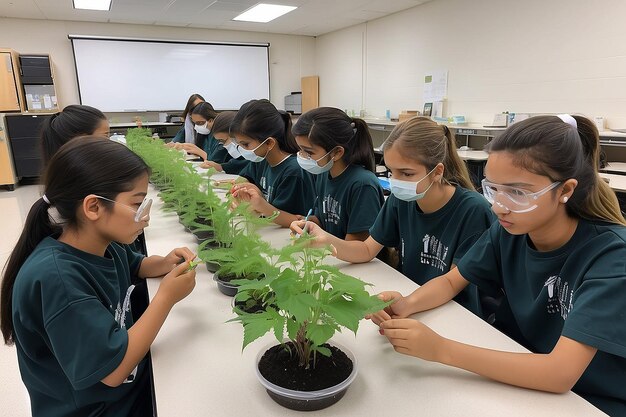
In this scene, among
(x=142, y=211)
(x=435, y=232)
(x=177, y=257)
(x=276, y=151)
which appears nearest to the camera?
(x=142, y=211)

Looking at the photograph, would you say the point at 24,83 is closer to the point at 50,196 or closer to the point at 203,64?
the point at 203,64

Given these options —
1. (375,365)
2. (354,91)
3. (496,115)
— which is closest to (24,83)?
(354,91)

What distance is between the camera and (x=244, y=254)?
1188mm

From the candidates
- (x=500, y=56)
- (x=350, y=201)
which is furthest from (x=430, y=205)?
(x=500, y=56)

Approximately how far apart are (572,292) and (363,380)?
0.59 m

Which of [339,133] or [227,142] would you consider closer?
[339,133]

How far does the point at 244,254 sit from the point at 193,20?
808 cm

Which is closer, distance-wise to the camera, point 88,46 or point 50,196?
point 50,196

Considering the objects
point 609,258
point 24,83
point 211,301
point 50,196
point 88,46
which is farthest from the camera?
point 88,46

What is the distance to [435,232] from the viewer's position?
163 centimetres

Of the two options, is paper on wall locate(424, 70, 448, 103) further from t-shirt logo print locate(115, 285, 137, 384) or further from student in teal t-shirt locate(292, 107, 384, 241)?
t-shirt logo print locate(115, 285, 137, 384)

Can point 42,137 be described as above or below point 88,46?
below

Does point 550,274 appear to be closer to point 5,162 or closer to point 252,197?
point 252,197

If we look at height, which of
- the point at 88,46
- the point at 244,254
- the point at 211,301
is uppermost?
the point at 88,46
